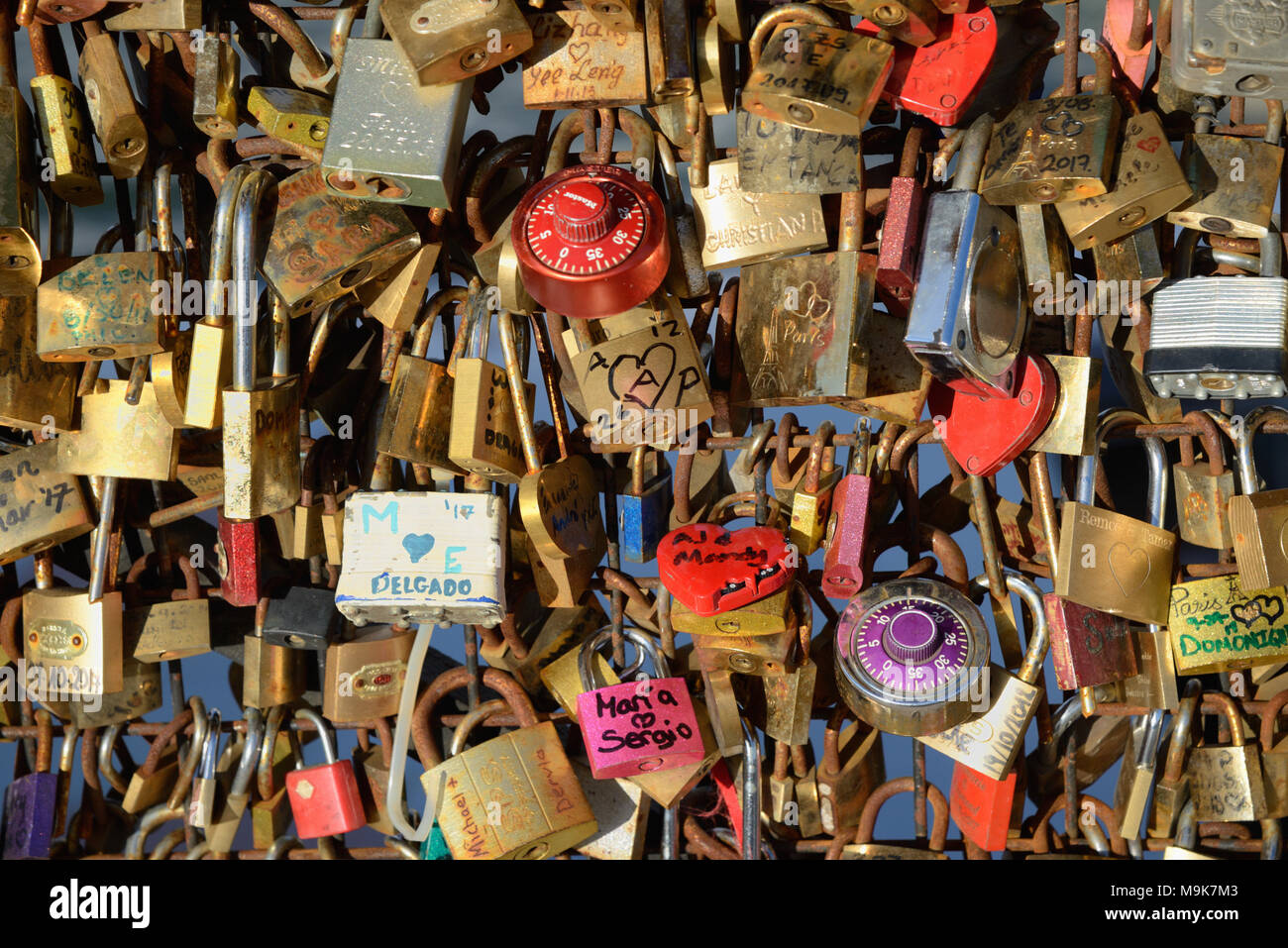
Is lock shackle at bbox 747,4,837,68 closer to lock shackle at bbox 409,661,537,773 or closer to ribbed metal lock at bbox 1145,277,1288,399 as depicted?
ribbed metal lock at bbox 1145,277,1288,399

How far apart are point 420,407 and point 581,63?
21.6 inches

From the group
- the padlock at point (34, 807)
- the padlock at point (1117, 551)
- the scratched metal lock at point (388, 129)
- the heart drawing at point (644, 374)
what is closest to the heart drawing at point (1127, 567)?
the padlock at point (1117, 551)

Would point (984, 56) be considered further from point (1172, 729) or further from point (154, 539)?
point (154, 539)

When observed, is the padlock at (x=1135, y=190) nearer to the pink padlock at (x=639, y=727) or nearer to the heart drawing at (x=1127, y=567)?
the heart drawing at (x=1127, y=567)

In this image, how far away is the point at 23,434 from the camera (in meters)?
2.33

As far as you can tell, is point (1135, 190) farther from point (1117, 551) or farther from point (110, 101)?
point (110, 101)

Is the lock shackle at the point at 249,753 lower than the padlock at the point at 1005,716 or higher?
lower

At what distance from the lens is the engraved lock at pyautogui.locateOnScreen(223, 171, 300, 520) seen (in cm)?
186

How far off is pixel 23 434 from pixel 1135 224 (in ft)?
6.14

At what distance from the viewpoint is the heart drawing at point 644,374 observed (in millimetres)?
1894

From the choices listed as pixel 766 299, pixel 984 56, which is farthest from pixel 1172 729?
pixel 984 56

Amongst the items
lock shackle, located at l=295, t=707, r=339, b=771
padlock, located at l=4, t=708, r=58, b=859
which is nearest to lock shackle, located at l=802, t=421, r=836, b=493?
lock shackle, located at l=295, t=707, r=339, b=771

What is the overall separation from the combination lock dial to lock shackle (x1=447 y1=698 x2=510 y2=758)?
0.58 metres

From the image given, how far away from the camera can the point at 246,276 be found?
1.90 m
